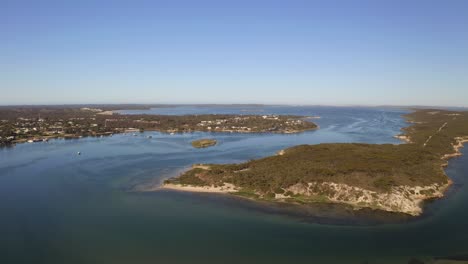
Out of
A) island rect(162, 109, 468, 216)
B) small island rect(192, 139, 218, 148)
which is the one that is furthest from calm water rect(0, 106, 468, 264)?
small island rect(192, 139, 218, 148)

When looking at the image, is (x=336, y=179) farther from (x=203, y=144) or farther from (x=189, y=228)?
(x=203, y=144)

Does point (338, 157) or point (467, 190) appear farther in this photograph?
point (338, 157)

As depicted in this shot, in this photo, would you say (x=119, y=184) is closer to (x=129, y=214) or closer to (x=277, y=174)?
(x=129, y=214)

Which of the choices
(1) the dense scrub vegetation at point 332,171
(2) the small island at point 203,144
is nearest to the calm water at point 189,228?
(1) the dense scrub vegetation at point 332,171

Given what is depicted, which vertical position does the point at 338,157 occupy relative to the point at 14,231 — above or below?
above

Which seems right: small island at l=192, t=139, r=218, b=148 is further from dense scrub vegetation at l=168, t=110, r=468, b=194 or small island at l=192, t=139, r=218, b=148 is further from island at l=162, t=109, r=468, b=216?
dense scrub vegetation at l=168, t=110, r=468, b=194

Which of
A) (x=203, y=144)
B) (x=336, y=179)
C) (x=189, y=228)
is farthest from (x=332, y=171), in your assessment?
(x=203, y=144)

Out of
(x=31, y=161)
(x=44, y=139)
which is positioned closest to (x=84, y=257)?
(x=31, y=161)

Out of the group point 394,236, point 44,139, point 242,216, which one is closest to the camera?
point 394,236

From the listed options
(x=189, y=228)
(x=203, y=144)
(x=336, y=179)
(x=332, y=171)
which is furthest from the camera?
(x=203, y=144)
